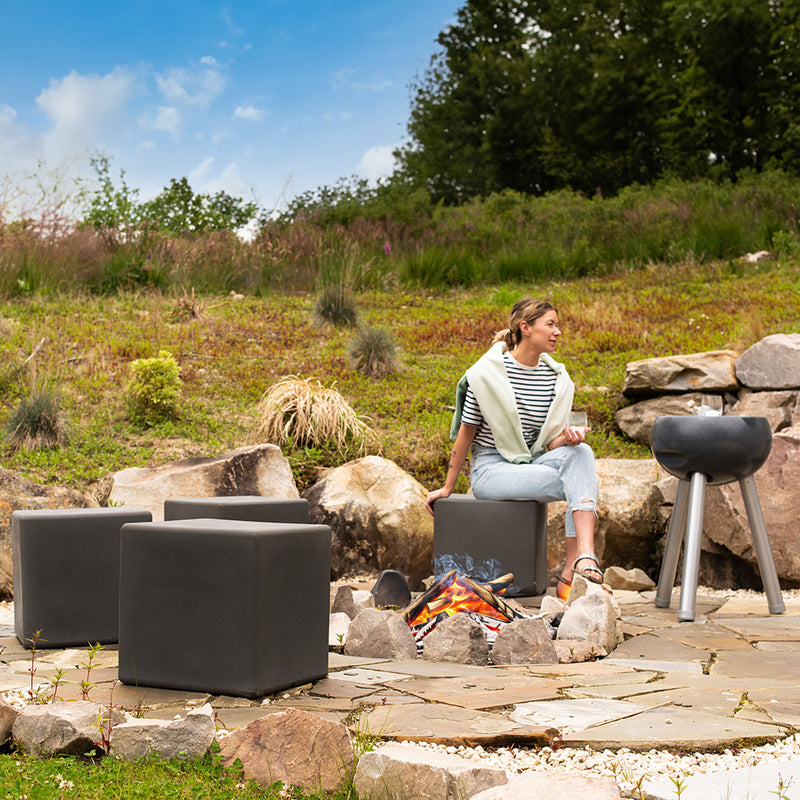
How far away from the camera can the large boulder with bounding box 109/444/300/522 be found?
5234 mm

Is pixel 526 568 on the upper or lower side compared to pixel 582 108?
lower

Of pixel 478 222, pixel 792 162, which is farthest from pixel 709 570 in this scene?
pixel 792 162

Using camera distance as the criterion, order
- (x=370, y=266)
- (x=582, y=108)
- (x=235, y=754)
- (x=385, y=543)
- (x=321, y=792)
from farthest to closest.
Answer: (x=582, y=108), (x=370, y=266), (x=385, y=543), (x=235, y=754), (x=321, y=792)

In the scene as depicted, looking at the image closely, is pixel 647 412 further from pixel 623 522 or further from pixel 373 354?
pixel 373 354

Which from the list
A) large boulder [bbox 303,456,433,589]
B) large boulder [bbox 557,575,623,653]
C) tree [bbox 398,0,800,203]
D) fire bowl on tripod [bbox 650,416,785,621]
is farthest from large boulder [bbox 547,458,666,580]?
tree [bbox 398,0,800,203]

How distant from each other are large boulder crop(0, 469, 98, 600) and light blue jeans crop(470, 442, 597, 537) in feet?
7.32

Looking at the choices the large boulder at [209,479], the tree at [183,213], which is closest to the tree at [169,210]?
the tree at [183,213]

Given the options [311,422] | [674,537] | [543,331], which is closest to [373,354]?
[311,422]

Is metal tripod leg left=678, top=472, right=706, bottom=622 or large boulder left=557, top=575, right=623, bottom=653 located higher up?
metal tripod leg left=678, top=472, right=706, bottom=622

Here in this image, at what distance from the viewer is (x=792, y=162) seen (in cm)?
1956

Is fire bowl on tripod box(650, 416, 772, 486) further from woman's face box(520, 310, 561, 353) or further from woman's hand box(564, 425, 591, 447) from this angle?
woman's face box(520, 310, 561, 353)

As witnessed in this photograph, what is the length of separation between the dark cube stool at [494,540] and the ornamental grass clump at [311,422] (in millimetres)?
1851

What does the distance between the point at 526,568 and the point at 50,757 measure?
263 centimetres

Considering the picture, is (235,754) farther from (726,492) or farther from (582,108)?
(582,108)
